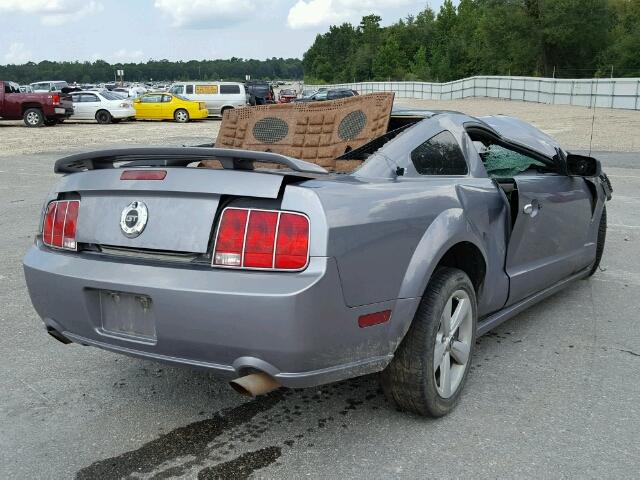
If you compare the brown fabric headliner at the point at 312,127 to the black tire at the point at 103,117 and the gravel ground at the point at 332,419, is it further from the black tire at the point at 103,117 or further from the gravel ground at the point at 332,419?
the black tire at the point at 103,117

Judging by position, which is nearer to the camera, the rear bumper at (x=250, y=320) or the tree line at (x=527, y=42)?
the rear bumper at (x=250, y=320)

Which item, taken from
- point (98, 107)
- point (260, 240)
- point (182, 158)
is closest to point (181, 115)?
point (98, 107)

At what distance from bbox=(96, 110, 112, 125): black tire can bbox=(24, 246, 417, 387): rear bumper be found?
30216 mm

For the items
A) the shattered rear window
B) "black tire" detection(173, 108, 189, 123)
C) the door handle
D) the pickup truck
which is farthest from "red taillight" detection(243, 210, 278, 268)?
"black tire" detection(173, 108, 189, 123)

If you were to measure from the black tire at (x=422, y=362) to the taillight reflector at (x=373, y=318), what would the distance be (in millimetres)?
263

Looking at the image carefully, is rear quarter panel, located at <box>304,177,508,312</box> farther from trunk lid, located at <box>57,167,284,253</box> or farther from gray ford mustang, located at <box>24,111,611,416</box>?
trunk lid, located at <box>57,167,284,253</box>

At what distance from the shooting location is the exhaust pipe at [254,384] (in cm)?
268

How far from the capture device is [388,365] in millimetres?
3117

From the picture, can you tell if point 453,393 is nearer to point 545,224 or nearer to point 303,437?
point 303,437

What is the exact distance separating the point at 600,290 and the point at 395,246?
3.21 meters

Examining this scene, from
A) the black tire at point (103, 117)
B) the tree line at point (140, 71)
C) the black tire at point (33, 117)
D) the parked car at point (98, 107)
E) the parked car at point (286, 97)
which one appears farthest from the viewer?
the tree line at point (140, 71)

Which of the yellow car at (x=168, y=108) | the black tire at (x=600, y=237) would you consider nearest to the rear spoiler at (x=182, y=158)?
the black tire at (x=600, y=237)

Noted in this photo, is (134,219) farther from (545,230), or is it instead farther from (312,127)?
(545,230)

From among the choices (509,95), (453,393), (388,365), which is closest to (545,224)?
(453,393)
